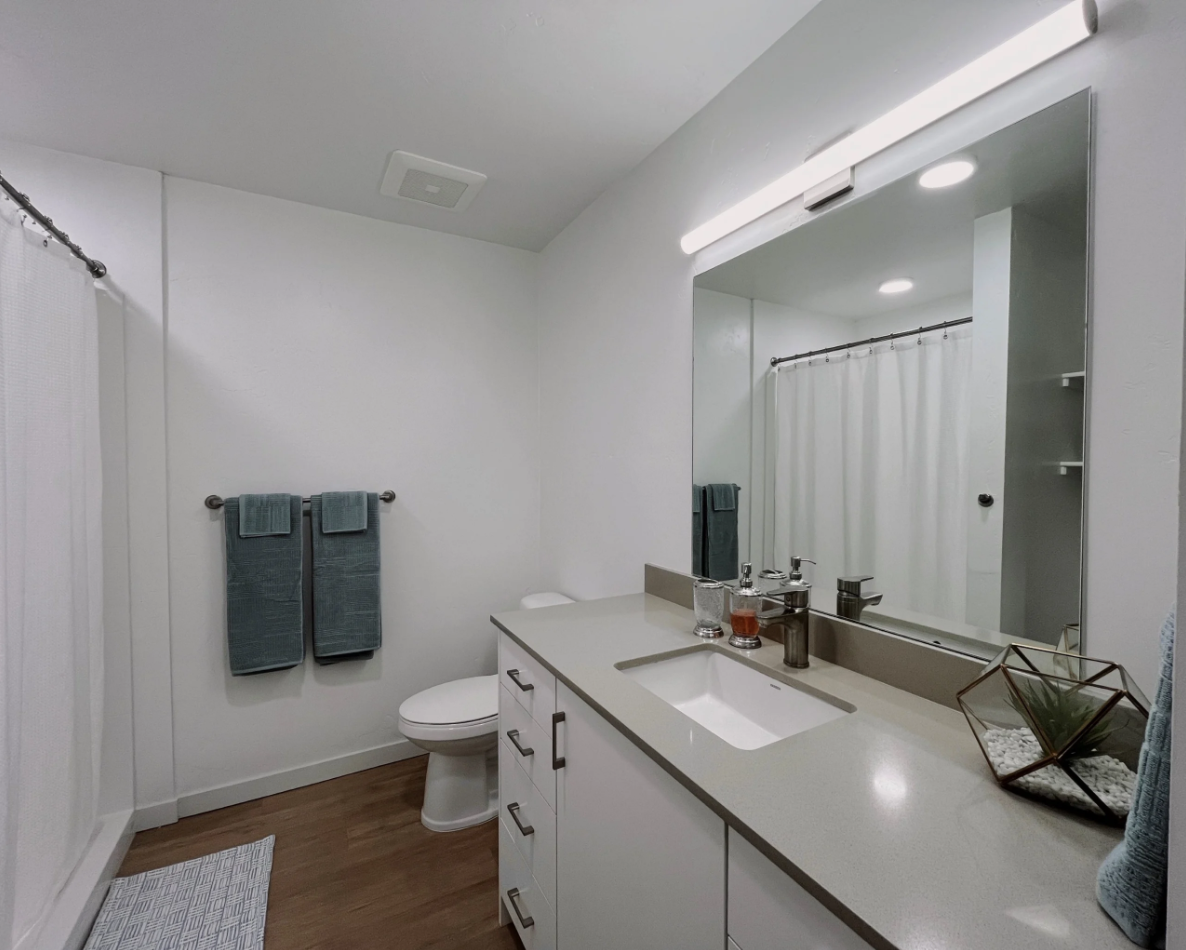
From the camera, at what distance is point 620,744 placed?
983mm

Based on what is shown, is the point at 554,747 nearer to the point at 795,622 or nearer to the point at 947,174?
the point at 795,622

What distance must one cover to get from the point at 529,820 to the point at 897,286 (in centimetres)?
149

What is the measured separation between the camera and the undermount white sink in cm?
112

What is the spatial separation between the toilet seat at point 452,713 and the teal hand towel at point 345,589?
Answer: 40cm

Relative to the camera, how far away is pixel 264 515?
210 cm

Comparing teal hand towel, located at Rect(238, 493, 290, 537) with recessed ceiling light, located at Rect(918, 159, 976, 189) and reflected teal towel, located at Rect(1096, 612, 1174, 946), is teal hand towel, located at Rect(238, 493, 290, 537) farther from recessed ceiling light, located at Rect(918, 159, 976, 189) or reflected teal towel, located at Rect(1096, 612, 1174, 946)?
reflected teal towel, located at Rect(1096, 612, 1174, 946)

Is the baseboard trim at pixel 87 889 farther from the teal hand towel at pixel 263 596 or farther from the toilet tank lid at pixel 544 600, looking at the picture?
the toilet tank lid at pixel 544 600

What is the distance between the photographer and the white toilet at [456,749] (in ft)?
6.17

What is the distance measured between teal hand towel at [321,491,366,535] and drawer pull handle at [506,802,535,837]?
4.15 ft

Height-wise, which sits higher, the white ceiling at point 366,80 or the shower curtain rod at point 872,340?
the white ceiling at point 366,80

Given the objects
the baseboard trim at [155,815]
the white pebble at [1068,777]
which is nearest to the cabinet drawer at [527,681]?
the white pebble at [1068,777]

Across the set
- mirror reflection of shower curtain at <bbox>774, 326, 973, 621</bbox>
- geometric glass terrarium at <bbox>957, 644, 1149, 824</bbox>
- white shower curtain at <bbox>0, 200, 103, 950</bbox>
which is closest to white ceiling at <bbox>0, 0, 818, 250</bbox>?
white shower curtain at <bbox>0, 200, 103, 950</bbox>

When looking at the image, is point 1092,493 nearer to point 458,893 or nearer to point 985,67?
point 985,67

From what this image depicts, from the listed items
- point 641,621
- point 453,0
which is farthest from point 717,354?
point 453,0
